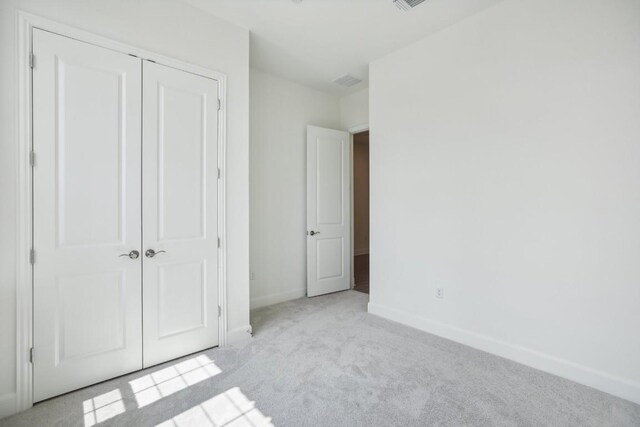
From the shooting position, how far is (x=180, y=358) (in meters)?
2.54

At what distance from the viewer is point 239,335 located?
9.48 feet

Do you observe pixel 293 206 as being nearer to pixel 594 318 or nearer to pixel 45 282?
pixel 45 282

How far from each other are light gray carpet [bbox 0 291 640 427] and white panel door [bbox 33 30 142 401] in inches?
11.3

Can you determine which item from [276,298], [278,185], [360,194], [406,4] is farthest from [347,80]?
[360,194]

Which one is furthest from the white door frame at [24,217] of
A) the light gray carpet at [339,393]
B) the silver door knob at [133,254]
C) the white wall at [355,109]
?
the white wall at [355,109]

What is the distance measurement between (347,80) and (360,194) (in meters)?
4.25

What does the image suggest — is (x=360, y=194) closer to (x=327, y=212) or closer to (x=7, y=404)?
(x=327, y=212)

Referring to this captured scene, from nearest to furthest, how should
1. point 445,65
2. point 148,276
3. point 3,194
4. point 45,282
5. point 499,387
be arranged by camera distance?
point 3,194, point 45,282, point 499,387, point 148,276, point 445,65

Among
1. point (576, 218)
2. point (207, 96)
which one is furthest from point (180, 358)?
point (576, 218)

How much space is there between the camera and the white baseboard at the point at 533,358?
2.02 metres

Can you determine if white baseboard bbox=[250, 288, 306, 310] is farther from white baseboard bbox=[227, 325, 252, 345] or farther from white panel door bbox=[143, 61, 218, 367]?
white panel door bbox=[143, 61, 218, 367]

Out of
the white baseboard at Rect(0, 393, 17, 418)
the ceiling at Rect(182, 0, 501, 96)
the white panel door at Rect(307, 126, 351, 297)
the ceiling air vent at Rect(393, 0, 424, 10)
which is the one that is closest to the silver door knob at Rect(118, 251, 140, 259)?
the white baseboard at Rect(0, 393, 17, 418)

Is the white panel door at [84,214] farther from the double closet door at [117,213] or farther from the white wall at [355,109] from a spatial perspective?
the white wall at [355,109]

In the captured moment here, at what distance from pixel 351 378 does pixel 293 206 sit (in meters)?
2.49
